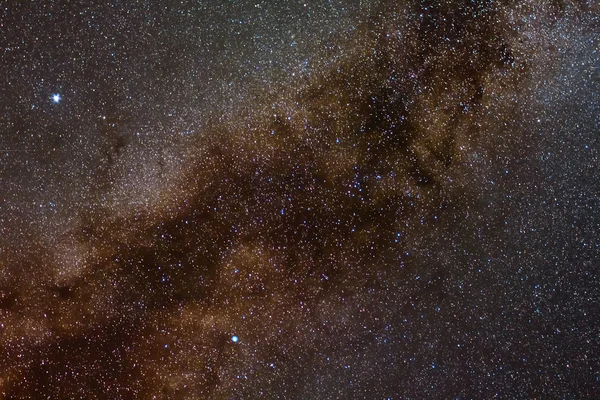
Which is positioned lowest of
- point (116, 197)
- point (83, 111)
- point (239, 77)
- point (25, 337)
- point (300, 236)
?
point (25, 337)

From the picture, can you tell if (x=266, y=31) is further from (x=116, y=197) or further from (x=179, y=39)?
(x=116, y=197)

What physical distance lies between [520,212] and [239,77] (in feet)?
7.06

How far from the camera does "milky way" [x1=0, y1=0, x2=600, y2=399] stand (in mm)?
2785

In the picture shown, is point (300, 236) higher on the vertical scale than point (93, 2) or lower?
lower


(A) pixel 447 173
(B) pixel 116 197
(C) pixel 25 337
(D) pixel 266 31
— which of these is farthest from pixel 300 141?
(C) pixel 25 337

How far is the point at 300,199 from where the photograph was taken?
288 centimetres

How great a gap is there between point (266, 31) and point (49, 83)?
60.1 inches

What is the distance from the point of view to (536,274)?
2.96 meters

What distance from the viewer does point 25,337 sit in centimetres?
299

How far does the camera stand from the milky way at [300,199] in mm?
2785

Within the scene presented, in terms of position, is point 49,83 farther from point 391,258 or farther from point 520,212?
point 520,212

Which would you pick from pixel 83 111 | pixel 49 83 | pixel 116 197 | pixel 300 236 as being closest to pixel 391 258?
pixel 300 236

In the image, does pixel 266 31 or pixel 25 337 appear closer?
pixel 266 31

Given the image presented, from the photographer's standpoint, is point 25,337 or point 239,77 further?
point 25,337
